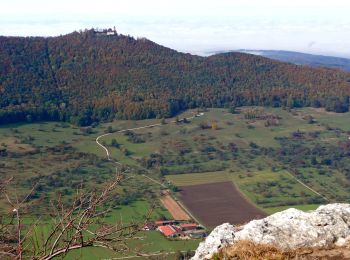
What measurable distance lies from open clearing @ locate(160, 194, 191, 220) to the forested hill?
41.6 metres

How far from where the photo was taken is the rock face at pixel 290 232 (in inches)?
367

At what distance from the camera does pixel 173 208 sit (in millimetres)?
50156

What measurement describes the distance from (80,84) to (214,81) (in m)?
31.3

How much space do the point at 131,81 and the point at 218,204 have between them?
64.7 meters

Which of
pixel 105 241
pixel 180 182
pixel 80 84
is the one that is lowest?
pixel 180 182

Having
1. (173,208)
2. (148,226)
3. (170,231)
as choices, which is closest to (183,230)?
(170,231)

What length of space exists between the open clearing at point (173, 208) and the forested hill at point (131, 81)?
41.6 metres

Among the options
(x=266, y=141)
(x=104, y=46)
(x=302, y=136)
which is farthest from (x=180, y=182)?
(x=104, y=46)

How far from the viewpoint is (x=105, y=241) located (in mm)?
7602

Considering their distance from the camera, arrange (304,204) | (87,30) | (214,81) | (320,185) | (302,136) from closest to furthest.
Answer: (304,204), (320,185), (302,136), (214,81), (87,30)

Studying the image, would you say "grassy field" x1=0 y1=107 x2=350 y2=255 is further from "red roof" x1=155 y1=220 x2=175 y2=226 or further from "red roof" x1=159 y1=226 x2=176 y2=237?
"red roof" x1=159 y1=226 x2=176 y2=237

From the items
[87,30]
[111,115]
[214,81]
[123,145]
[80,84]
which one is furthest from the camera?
[87,30]

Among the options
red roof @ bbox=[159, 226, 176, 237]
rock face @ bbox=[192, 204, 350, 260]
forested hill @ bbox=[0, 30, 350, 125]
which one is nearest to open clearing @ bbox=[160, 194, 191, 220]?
red roof @ bbox=[159, 226, 176, 237]

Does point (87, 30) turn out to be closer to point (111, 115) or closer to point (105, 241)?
point (111, 115)
